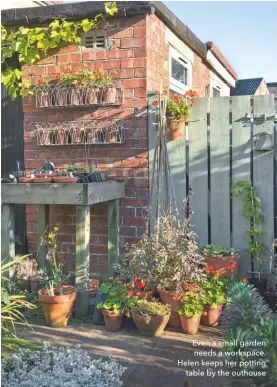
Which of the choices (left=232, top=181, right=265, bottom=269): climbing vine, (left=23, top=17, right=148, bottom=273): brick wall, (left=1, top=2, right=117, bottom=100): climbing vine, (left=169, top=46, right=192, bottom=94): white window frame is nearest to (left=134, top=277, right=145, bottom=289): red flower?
(left=23, top=17, right=148, bottom=273): brick wall

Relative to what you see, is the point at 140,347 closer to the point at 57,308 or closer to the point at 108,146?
the point at 57,308

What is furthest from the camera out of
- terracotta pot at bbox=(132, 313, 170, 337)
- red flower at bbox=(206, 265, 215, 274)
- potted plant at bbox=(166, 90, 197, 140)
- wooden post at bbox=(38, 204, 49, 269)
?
wooden post at bbox=(38, 204, 49, 269)

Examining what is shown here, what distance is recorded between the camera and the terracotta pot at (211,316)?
380 centimetres

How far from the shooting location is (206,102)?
4.55 m

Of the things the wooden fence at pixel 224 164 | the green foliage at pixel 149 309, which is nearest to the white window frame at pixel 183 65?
the wooden fence at pixel 224 164

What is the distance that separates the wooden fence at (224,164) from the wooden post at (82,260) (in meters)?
0.99

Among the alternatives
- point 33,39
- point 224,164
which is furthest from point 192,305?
point 33,39

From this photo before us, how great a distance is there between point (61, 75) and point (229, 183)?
222cm

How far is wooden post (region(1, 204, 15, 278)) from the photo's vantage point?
14.5 ft

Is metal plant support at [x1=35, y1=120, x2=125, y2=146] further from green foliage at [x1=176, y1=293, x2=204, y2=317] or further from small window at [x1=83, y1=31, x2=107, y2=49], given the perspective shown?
green foliage at [x1=176, y1=293, x2=204, y2=317]

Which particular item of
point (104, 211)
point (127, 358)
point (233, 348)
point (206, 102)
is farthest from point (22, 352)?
point (206, 102)

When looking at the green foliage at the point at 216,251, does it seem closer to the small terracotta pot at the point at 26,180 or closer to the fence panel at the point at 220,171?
the fence panel at the point at 220,171

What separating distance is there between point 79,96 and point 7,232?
1649 millimetres

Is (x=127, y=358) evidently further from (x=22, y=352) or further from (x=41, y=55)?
(x=41, y=55)
